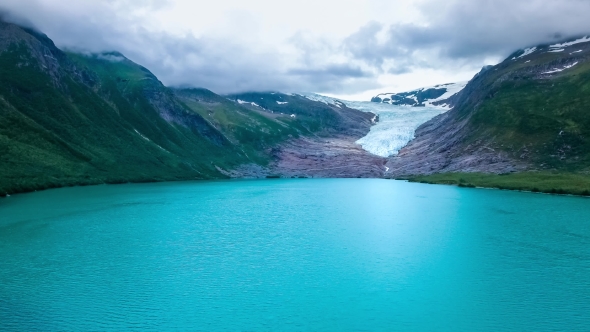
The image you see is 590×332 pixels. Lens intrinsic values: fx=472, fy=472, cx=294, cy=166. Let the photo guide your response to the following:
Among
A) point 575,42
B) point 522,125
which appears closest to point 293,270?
point 522,125

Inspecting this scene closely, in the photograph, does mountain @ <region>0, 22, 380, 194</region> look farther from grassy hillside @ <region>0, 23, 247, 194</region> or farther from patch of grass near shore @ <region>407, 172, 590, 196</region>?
patch of grass near shore @ <region>407, 172, 590, 196</region>

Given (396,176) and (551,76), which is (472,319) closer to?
(396,176)

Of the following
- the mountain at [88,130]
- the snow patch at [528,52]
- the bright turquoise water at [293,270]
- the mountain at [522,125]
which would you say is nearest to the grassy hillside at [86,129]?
the mountain at [88,130]

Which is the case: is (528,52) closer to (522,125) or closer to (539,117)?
(539,117)

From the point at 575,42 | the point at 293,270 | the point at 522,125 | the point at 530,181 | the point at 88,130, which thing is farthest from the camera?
the point at 575,42

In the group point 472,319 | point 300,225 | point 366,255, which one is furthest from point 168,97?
point 472,319

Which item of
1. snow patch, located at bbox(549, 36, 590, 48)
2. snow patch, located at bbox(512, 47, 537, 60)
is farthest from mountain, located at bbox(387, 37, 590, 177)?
snow patch, located at bbox(512, 47, 537, 60)
